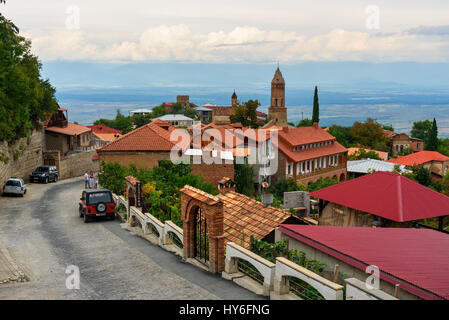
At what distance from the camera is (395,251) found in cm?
1045

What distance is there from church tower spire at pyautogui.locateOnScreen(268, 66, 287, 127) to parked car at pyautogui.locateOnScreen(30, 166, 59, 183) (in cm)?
8028

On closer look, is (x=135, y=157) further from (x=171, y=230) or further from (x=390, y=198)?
(x=390, y=198)

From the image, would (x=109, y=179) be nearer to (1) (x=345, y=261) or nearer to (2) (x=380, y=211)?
(2) (x=380, y=211)

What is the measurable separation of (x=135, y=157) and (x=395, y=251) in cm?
3094

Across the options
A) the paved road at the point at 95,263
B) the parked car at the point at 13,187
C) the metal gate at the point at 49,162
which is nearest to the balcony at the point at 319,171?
the metal gate at the point at 49,162

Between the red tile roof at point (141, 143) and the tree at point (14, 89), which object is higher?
the tree at point (14, 89)

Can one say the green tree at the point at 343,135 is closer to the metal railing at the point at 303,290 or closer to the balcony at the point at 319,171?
the balcony at the point at 319,171

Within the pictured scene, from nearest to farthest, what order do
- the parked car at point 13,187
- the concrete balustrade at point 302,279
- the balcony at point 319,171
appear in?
the concrete balustrade at point 302,279 → the parked car at point 13,187 → the balcony at point 319,171

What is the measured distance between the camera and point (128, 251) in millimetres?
16312

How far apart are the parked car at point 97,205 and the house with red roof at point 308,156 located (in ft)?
152

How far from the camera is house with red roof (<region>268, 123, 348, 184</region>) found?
67500mm

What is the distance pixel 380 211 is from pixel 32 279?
1259 centimetres

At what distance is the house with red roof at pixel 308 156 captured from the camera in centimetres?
6750
